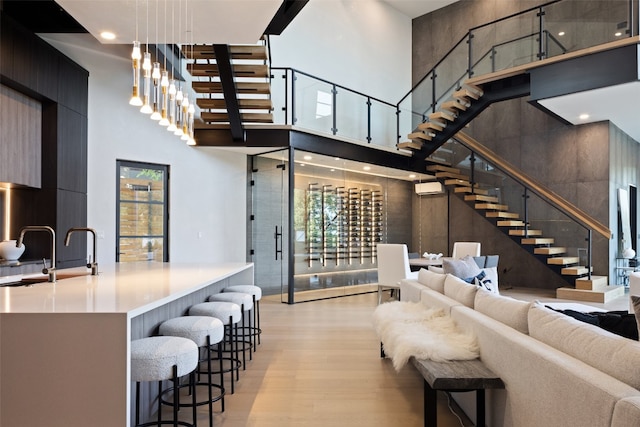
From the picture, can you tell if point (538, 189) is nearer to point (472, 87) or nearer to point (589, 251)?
point (589, 251)

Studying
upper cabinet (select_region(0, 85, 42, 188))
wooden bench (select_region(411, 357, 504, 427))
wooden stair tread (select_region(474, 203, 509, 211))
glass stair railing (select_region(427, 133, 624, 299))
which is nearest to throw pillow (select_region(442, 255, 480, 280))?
wooden bench (select_region(411, 357, 504, 427))

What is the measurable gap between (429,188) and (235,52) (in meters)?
6.42

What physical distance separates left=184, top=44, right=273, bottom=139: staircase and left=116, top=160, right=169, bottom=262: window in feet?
4.25

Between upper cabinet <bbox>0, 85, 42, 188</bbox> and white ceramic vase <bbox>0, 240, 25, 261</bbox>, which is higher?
upper cabinet <bbox>0, 85, 42, 188</bbox>

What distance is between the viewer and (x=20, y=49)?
15.6 ft

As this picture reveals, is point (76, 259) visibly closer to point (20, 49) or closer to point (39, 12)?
point (20, 49)

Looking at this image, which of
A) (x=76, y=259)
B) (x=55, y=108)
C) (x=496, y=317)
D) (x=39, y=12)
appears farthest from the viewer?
(x=76, y=259)

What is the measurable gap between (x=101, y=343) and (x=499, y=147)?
1028cm

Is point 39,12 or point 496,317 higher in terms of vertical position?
point 39,12

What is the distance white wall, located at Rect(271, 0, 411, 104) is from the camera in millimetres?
9242

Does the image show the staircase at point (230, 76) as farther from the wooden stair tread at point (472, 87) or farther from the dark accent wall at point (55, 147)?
the wooden stair tread at point (472, 87)

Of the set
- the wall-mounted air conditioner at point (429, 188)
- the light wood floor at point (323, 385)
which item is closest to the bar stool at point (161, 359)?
the light wood floor at point (323, 385)

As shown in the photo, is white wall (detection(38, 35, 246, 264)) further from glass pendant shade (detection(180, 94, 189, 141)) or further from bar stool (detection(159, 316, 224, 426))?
bar stool (detection(159, 316, 224, 426))

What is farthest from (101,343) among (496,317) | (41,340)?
(496,317)
